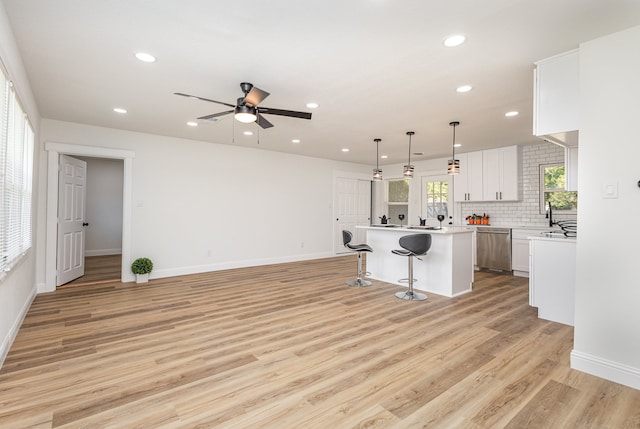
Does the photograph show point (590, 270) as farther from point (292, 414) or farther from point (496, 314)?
point (292, 414)

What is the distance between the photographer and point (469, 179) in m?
7.25

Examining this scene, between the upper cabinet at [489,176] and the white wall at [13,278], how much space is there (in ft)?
24.5

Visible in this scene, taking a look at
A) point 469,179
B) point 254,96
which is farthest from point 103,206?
point 469,179

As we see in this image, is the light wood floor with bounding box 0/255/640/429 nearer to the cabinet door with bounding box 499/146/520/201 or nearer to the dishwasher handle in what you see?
the dishwasher handle

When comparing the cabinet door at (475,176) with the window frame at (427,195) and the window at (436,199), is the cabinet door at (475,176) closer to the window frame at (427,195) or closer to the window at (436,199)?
the window frame at (427,195)

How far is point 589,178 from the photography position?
8.12 ft

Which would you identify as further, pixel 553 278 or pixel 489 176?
pixel 489 176

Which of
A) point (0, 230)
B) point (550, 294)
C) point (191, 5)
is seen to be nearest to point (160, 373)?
point (0, 230)

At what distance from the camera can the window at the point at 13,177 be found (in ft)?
7.84

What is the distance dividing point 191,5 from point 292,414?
2.74 m

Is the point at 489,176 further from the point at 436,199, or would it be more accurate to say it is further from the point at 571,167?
the point at 571,167

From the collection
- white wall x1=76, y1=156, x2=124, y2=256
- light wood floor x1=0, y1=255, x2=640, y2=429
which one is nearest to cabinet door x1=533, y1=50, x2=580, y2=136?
light wood floor x1=0, y1=255, x2=640, y2=429

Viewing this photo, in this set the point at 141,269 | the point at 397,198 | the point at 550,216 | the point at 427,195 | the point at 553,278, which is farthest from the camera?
the point at 397,198

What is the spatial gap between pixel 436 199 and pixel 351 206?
7.43 feet
